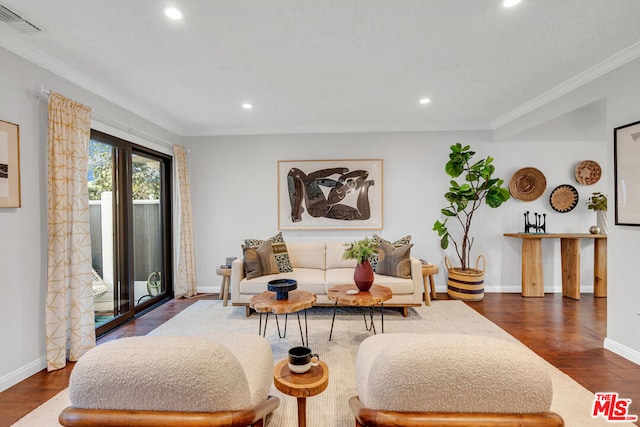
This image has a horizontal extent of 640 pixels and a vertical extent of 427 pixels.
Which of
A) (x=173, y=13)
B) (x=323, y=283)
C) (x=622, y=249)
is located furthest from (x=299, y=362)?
(x=622, y=249)

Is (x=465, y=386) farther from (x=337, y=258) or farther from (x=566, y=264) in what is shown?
(x=566, y=264)

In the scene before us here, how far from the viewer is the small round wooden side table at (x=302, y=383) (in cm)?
125

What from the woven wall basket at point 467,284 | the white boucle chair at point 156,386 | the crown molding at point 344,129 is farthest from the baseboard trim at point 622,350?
the white boucle chair at point 156,386

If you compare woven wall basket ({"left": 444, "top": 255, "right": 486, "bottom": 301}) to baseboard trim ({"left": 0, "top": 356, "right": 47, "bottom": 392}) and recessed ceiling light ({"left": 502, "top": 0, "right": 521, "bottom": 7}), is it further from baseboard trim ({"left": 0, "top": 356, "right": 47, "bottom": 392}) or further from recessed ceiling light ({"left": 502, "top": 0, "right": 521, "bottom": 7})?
baseboard trim ({"left": 0, "top": 356, "right": 47, "bottom": 392})

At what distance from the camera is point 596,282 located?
4.12 metres

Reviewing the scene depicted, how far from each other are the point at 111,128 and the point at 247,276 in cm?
225

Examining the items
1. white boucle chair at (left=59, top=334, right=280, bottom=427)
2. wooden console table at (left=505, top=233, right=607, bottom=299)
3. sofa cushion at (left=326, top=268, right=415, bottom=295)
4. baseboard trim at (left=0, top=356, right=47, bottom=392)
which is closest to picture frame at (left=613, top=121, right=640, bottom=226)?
wooden console table at (left=505, top=233, right=607, bottom=299)

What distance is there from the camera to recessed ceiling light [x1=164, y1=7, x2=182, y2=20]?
188 cm

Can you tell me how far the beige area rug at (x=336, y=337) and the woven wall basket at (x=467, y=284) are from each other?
0.20m

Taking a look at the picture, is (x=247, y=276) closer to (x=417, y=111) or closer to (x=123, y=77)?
(x=123, y=77)

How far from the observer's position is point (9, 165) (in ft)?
7.04

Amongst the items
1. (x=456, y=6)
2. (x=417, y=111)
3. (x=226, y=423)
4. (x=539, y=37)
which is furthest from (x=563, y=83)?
(x=226, y=423)

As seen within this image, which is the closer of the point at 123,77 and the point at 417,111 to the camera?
the point at 123,77

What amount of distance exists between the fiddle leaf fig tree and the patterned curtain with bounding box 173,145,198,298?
3.71 metres
